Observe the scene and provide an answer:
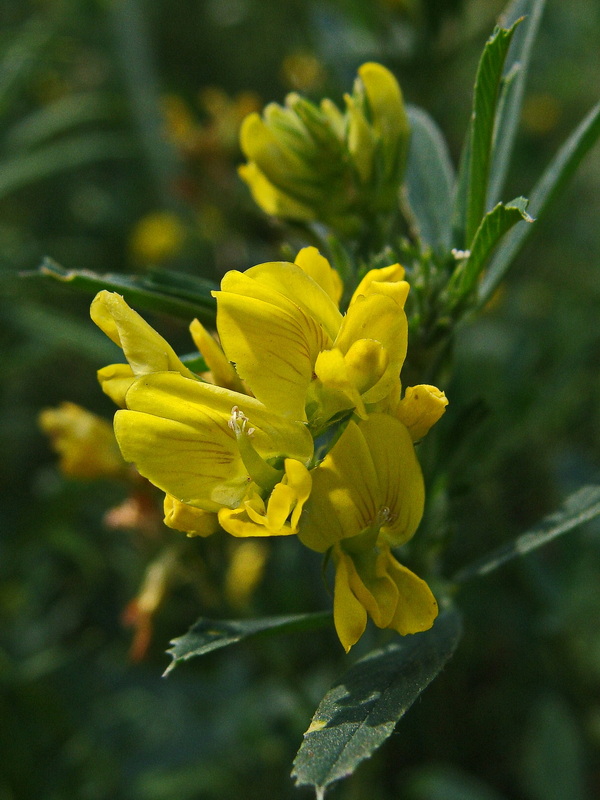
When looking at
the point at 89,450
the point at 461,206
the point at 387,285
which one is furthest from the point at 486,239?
the point at 89,450

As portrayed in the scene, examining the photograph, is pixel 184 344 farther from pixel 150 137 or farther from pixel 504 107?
pixel 504 107

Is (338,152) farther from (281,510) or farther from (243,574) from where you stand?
(243,574)

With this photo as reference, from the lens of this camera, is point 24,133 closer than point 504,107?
No

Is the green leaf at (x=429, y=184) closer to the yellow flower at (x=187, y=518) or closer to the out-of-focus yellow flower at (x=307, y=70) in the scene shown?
the yellow flower at (x=187, y=518)

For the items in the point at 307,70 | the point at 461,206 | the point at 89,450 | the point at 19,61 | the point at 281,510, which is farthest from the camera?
the point at 307,70

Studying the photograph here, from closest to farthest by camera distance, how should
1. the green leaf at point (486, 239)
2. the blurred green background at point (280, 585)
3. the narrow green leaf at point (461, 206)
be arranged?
1. the green leaf at point (486, 239)
2. the narrow green leaf at point (461, 206)
3. the blurred green background at point (280, 585)

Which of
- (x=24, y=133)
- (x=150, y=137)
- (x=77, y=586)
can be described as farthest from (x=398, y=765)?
(x=150, y=137)

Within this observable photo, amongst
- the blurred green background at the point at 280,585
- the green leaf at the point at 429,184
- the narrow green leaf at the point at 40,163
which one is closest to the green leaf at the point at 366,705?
the blurred green background at the point at 280,585
